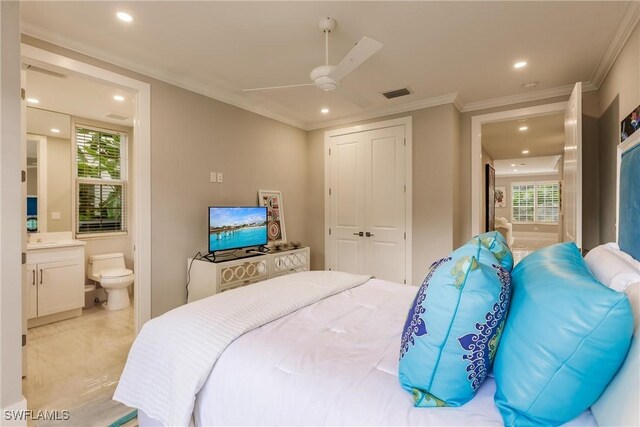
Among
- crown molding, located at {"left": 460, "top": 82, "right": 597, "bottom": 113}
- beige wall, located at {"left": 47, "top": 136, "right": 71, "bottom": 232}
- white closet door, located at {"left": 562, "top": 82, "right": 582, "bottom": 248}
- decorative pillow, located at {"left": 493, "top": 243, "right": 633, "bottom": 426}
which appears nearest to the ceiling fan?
decorative pillow, located at {"left": 493, "top": 243, "right": 633, "bottom": 426}

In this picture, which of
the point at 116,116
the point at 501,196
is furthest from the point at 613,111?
the point at 501,196

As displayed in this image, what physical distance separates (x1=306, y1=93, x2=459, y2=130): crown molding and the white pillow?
2.62 meters

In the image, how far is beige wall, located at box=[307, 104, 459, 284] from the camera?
138 inches

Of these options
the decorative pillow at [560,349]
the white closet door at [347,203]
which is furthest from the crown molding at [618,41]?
the white closet door at [347,203]

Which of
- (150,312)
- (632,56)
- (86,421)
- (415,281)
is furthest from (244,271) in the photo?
(632,56)

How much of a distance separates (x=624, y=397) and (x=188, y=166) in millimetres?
3318

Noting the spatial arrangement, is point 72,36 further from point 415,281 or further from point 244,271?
point 415,281

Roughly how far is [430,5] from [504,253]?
1658mm

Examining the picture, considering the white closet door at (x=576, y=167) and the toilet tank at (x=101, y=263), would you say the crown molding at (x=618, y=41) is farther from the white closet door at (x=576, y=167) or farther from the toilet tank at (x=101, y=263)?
the toilet tank at (x=101, y=263)

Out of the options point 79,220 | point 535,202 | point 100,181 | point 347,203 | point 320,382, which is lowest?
point 320,382

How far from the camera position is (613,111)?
251cm

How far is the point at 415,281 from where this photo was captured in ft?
12.4

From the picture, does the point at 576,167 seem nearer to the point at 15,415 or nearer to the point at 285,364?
the point at 285,364

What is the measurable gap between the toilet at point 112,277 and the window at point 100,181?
45 centimetres
